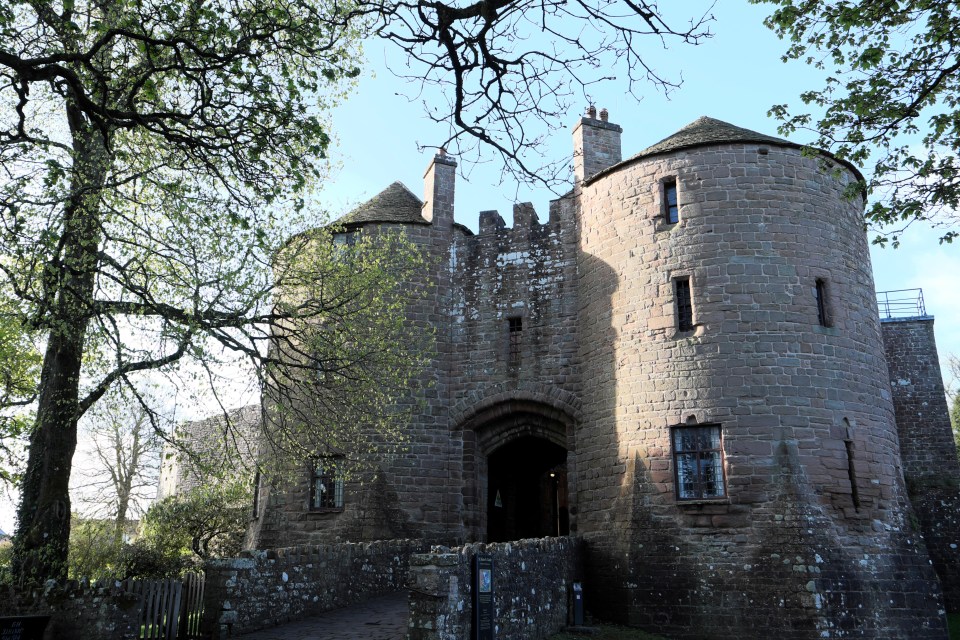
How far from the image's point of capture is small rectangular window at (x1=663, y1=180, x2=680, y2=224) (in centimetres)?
1630

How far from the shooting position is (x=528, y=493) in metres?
22.0

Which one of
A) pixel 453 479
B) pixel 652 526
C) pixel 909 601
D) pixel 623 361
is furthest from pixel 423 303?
pixel 909 601

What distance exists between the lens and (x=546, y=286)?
18484 mm

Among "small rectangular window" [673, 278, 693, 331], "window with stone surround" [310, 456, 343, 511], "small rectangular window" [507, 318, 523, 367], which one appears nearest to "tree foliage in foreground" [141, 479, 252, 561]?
"window with stone surround" [310, 456, 343, 511]

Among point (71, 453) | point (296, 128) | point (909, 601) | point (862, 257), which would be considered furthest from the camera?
point (862, 257)

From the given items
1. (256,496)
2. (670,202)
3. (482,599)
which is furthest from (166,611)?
(670,202)

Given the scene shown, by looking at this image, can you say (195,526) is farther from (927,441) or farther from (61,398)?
(927,441)

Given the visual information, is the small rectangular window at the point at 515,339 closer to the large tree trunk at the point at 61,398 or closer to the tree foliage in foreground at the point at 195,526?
the tree foliage in foreground at the point at 195,526

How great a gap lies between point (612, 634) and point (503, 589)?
3861 mm

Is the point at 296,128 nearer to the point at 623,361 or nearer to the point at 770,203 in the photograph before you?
the point at 623,361

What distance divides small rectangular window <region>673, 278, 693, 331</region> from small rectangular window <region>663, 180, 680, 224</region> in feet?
4.64

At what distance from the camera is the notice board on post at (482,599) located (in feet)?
30.8

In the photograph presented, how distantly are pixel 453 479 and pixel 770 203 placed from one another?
30.2 ft

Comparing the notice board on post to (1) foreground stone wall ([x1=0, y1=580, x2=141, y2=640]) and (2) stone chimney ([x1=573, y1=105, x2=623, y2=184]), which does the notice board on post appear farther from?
(2) stone chimney ([x1=573, y1=105, x2=623, y2=184])
